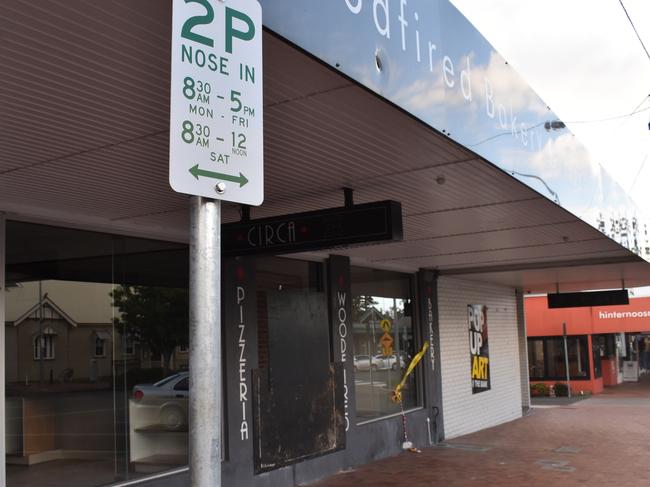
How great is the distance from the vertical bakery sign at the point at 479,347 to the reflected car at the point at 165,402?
8.34 meters

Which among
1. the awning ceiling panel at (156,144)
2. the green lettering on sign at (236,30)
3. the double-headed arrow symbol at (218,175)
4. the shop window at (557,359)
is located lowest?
the shop window at (557,359)

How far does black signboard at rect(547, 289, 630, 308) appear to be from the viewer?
16734 mm

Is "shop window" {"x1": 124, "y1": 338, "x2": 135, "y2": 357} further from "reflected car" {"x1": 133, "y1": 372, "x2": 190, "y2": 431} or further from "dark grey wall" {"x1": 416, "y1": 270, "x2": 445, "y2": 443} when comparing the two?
"dark grey wall" {"x1": 416, "y1": 270, "x2": 445, "y2": 443}

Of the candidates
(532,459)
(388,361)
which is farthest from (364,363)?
(532,459)

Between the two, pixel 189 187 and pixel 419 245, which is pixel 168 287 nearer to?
pixel 419 245

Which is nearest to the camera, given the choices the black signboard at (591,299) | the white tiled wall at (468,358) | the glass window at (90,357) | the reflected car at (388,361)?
the glass window at (90,357)

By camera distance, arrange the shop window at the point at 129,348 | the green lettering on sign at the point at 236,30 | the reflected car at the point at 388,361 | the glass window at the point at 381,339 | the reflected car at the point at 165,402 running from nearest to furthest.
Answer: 1. the green lettering on sign at the point at 236,30
2. the shop window at the point at 129,348
3. the reflected car at the point at 165,402
4. the glass window at the point at 381,339
5. the reflected car at the point at 388,361

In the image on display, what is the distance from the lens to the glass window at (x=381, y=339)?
36.7ft

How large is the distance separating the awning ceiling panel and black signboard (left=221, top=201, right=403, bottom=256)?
12.0 inches

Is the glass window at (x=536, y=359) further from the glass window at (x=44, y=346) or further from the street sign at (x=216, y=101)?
the street sign at (x=216, y=101)

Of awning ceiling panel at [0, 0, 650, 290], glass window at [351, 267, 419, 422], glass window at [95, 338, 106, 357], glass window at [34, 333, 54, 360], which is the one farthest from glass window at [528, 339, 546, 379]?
glass window at [34, 333, 54, 360]

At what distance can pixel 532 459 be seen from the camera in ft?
37.1

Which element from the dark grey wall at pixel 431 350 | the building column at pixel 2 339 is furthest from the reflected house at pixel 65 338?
the dark grey wall at pixel 431 350

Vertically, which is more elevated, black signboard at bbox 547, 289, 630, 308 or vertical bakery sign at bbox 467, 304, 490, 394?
black signboard at bbox 547, 289, 630, 308
